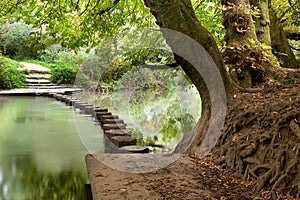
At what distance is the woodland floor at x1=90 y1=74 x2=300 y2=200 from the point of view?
298 cm

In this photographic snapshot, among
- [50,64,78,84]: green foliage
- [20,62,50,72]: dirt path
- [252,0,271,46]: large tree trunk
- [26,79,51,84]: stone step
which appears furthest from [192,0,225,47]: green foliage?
[20,62,50,72]: dirt path

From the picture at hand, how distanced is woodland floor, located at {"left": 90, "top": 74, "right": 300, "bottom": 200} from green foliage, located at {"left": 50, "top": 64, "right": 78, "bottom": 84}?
16838 millimetres

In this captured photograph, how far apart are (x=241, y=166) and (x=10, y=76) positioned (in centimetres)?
1659

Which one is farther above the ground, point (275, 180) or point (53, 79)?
point (53, 79)

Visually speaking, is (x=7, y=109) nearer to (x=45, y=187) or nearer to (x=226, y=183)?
(x=45, y=187)

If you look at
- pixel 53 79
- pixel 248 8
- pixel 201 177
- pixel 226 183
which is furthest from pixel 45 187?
pixel 53 79

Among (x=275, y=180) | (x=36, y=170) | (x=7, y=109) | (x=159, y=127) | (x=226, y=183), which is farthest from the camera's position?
(x=7, y=109)

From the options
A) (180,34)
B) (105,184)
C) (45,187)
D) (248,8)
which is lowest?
(45,187)

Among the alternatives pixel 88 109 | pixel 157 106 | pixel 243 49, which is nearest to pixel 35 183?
pixel 243 49

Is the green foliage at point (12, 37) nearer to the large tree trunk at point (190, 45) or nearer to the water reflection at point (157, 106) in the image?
the water reflection at point (157, 106)

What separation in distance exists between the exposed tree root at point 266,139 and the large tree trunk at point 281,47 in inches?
88.0

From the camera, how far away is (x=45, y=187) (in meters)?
4.37

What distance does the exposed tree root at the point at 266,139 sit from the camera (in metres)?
2.90

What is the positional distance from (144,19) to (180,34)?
14.2ft
